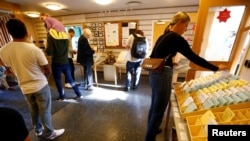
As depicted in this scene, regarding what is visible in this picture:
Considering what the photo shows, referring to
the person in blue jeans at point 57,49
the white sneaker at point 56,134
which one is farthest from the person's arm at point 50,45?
the white sneaker at point 56,134

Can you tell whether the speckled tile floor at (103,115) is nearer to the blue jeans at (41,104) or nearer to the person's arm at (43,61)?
the blue jeans at (41,104)

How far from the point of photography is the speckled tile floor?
193 centimetres

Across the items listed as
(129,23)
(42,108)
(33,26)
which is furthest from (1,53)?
(33,26)

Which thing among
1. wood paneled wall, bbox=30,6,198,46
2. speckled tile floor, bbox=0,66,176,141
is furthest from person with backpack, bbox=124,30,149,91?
wood paneled wall, bbox=30,6,198,46

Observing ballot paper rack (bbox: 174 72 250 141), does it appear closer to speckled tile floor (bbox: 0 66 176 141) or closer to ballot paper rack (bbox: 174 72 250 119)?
ballot paper rack (bbox: 174 72 250 119)

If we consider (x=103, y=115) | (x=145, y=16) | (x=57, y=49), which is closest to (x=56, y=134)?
(x=103, y=115)

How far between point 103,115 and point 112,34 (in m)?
2.94

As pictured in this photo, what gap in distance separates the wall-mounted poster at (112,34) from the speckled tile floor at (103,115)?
6.07 feet

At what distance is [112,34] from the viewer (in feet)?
14.8

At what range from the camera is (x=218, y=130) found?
0.61m

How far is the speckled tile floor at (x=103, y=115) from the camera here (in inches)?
76.0

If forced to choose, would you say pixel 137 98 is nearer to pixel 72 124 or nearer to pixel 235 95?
pixel 72 124

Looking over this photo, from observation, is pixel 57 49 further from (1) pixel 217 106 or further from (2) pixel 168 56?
(1) pixel 217 106

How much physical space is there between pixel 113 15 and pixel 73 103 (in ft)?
9.93
